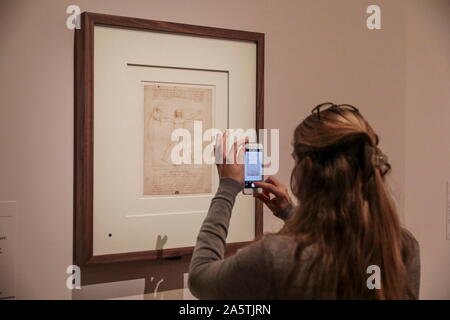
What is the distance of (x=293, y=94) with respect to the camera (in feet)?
4.35

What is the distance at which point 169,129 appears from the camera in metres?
1.15

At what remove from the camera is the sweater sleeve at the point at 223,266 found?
2.49 ft

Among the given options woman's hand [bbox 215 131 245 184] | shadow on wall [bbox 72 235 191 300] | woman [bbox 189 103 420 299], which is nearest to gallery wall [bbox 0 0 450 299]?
shadow on wall [bbox 72 235 191 300]

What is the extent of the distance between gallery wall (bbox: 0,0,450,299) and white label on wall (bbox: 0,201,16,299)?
0.05 ft

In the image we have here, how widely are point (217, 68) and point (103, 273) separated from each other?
0.58 meters

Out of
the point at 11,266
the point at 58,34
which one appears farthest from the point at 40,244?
the point at 58,34

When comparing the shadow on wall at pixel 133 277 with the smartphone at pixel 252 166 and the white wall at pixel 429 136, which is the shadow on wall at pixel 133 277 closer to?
the smartphone at pixel 252 166

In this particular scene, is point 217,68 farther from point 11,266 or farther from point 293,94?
point 11,266

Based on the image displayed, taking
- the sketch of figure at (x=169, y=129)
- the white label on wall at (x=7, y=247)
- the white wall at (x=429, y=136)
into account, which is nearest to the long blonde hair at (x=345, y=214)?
the sketch of figure at (x=169, y=129)

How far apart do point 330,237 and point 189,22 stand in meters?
0.68

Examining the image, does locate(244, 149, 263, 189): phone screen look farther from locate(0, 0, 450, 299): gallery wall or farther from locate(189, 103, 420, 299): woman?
locate(189, 103, 420, 299): woman

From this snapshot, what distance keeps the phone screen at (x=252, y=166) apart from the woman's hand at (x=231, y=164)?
0.04 m

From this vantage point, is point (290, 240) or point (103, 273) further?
point (103, 273)

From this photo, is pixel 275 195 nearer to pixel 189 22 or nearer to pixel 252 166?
pixel 252 166
